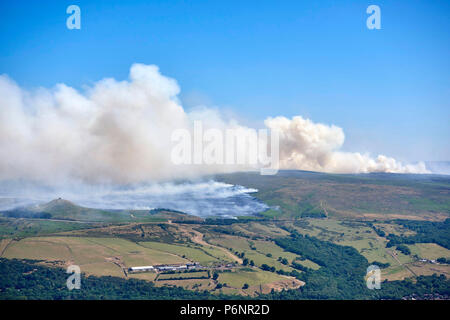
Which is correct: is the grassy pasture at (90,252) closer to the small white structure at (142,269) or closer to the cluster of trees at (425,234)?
the small white structure at (142,269)

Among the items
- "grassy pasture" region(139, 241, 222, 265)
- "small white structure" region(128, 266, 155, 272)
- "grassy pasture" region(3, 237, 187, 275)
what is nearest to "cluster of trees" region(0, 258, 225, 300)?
"grassy pasture" region(3, 237, 187, 275)

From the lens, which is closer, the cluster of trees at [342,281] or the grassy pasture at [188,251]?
the cluster of trees at [342,281]

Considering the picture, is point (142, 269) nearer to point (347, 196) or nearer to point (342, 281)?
point (342, 281)

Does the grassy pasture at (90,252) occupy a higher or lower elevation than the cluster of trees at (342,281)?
Result: higher

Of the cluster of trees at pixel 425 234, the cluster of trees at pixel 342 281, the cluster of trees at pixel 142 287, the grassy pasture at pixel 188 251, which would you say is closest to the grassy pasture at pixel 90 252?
the grassy pasture at pixel 188 251

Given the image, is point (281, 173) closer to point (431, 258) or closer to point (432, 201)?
point (432, 201)

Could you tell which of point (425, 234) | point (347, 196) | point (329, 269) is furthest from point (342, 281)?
point (347, 196)

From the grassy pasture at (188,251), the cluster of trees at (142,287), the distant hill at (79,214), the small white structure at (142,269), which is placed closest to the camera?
the cluster of trees at (142,287)
